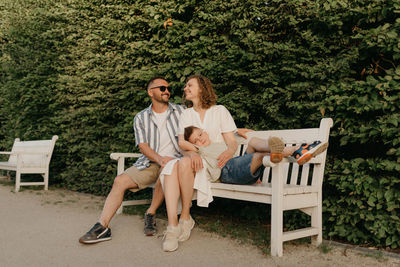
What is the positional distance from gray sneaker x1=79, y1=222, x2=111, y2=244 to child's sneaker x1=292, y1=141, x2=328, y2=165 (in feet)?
5.77

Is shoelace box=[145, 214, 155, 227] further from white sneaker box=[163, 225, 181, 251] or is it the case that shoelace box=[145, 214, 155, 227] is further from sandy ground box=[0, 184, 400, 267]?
white sneaker box=[163, 225, 181, 251]

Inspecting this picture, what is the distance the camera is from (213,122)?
12.6 ft

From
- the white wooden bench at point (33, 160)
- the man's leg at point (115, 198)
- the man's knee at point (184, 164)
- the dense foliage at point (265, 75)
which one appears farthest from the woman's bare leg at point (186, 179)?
the white wooden bench at point (33, 160)

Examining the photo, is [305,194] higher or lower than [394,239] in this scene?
higher

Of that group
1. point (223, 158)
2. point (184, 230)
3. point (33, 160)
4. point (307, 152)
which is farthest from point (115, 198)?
point (33, 160)

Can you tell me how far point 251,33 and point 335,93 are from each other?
1.03 meters

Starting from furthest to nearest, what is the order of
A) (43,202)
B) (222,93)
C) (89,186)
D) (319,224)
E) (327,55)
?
(89,186)
(43,202)
(222,93)
(327,55)
(319,224)

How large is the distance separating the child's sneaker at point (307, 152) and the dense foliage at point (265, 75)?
489mm

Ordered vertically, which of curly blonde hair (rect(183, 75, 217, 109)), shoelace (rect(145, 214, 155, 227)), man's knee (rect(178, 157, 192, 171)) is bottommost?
shoelace (rect(145, 214, 155, 227))

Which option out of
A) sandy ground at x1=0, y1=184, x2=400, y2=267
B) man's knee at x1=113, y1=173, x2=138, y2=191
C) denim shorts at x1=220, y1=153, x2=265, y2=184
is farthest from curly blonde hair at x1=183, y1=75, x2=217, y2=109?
sandy ground at x1=0, y1=184, x2=400, y2=267

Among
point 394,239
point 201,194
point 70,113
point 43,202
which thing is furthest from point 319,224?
point 70,113

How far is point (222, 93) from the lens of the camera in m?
4.39

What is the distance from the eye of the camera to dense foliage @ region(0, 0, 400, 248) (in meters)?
3.22

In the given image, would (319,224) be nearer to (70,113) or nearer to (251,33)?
(251,33)
